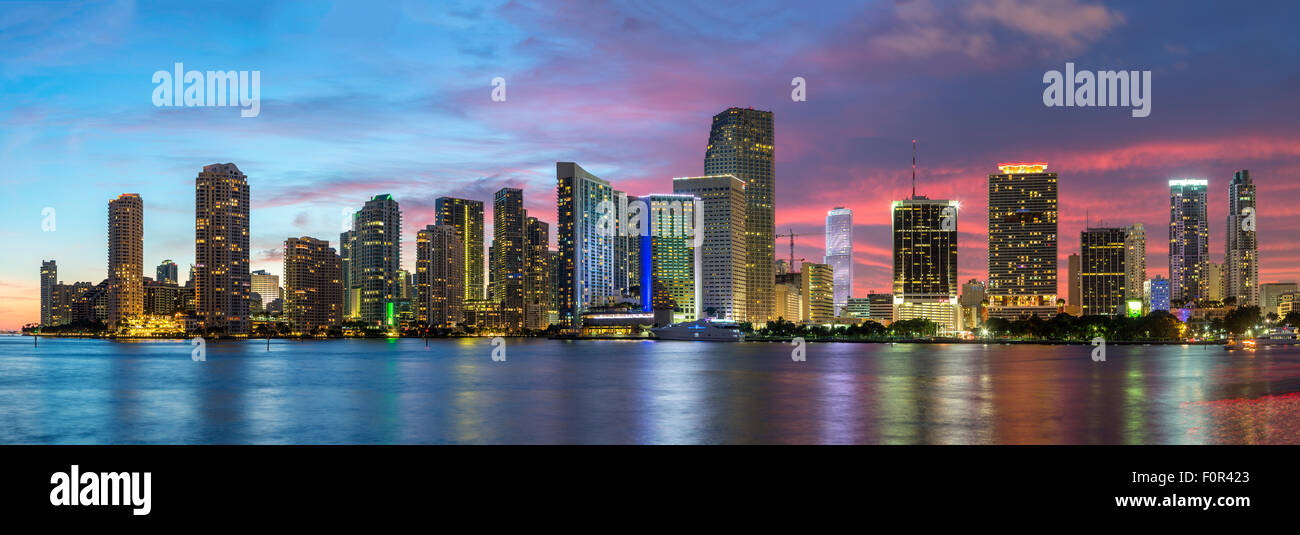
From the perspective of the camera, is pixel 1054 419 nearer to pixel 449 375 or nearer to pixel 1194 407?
pixel 1194 407

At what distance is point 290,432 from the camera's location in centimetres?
4519

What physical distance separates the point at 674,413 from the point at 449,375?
48545 millimetres

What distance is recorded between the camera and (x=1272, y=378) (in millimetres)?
81375

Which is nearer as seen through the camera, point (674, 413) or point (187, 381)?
point (674, 413)
